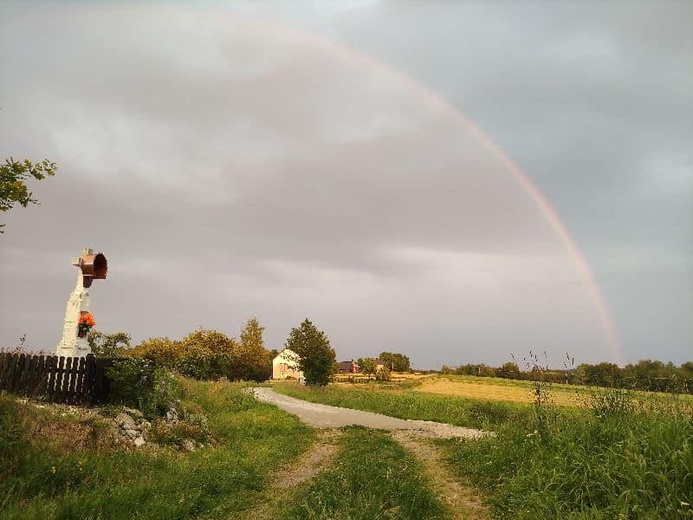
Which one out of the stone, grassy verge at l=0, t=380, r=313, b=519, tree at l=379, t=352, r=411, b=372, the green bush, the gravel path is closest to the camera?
grassy verge at l=0, t=380, r=313, b=519

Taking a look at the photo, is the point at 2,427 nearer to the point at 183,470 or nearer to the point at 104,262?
the point at 183,470

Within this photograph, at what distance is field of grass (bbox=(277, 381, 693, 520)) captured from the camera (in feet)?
21.1

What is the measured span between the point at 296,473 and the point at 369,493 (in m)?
4.04

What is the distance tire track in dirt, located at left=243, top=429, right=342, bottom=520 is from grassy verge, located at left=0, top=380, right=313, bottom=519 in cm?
30

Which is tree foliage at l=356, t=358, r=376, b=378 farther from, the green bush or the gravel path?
the green bush

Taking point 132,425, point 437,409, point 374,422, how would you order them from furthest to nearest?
point 437,409 → point 374,422 → point 132,425

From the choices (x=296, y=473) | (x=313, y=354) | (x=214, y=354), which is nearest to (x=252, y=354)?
(x=214, y=354)

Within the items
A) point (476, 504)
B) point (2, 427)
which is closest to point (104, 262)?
point (2, 427)

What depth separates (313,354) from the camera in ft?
138

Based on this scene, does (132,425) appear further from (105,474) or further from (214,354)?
(214,354)

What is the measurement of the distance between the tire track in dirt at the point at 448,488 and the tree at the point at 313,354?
89.6 feet

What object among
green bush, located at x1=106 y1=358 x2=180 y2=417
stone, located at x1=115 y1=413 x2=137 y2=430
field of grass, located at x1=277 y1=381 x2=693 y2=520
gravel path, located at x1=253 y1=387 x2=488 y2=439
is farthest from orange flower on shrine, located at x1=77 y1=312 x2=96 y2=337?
field of grass, located at x1=277 y1=381 x2=693 y2=520

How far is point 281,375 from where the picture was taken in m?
97.9

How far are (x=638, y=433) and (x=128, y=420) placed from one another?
1324cm
